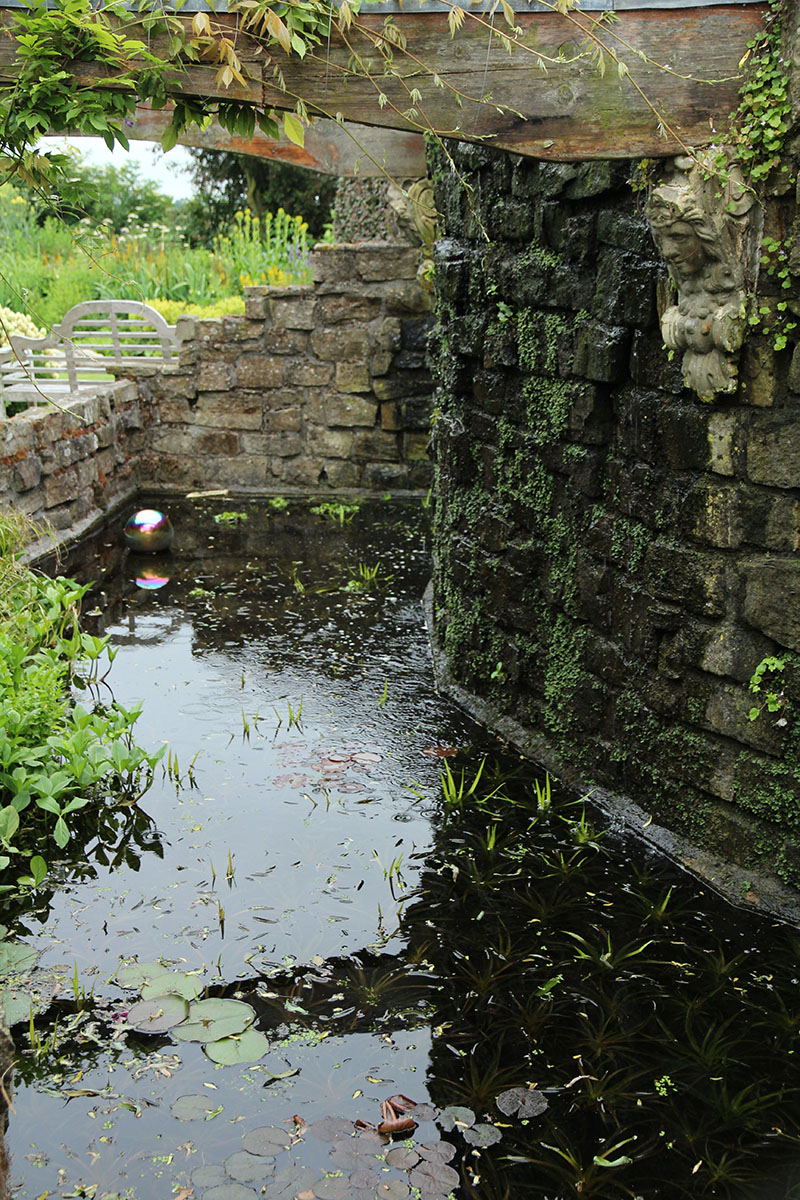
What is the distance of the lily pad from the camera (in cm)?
247

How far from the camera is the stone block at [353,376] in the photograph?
8.53 metres

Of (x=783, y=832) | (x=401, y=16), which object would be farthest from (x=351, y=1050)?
(x=401, y=16)

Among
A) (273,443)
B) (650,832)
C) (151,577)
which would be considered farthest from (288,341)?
(650,832)

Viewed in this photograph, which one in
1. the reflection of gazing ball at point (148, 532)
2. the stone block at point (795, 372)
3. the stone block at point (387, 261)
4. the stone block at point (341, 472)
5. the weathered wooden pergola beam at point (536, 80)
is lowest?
the reflection of gazing ball at point (148, 532)

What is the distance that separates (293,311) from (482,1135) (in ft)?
23.3

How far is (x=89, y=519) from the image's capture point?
770 cm

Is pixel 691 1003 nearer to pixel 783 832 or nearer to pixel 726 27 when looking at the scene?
pixel 783 832

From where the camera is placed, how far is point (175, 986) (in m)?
2.97

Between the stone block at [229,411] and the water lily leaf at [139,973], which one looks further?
the stone block at [229,411]

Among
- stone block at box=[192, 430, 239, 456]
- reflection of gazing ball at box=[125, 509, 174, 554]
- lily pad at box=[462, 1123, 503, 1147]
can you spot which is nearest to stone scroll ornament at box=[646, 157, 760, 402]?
lily pad at box=[462, 1123, 503, 1147]

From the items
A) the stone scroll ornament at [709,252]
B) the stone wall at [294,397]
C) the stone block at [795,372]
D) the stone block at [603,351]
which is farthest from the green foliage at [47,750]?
the stone wall at [294,397]

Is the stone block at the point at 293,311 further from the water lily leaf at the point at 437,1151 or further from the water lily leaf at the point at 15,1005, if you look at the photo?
the water lily leaf at the point at 437,1151

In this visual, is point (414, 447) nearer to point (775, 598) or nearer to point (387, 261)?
point (387, 261)

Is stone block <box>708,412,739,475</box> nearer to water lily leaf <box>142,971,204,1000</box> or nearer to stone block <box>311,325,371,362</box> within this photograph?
water lily leaf <box>142,971,204,1000</box>
